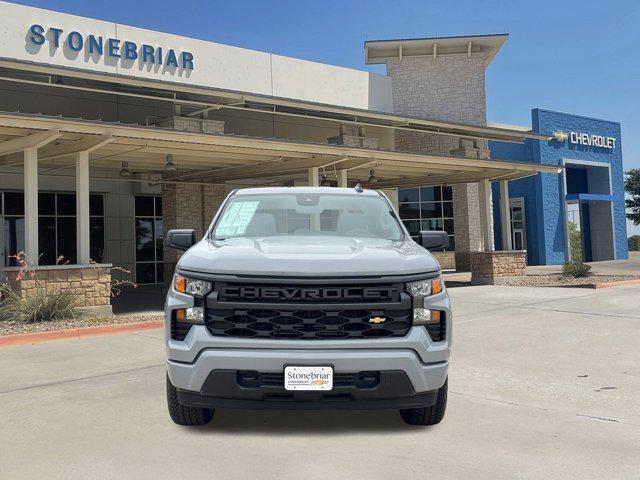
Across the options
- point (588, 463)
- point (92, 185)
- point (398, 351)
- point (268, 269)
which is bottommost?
point (588, 463)

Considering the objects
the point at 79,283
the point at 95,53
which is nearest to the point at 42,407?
the point at 79,283

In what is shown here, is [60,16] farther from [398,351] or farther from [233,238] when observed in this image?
[398,351]

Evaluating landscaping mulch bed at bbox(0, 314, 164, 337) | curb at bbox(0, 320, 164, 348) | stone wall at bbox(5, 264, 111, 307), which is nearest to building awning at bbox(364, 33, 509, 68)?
stone wall at bbox(5, 264, 111, 307)

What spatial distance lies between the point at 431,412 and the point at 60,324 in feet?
26.7

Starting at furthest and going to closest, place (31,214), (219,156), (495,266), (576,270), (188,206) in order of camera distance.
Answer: (188,206) < (495,266) < (576,270) < (219,156) < (31,214)

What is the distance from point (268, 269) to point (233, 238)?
4.08 ft

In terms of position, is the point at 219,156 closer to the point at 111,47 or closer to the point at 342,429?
the point at 111,47

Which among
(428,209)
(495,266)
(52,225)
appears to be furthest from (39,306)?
(428,209)

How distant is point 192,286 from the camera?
14.5 feet

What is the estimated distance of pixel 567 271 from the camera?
1994cm

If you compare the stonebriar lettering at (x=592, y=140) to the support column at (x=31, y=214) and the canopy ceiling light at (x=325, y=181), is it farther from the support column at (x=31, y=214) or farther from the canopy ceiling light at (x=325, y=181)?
the support column at (x=31, y=214)

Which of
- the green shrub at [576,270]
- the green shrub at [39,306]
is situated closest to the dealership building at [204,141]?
the green shrub at [39,306]

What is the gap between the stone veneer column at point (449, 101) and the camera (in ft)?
85.4

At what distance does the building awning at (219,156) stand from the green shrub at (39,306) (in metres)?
3.02
